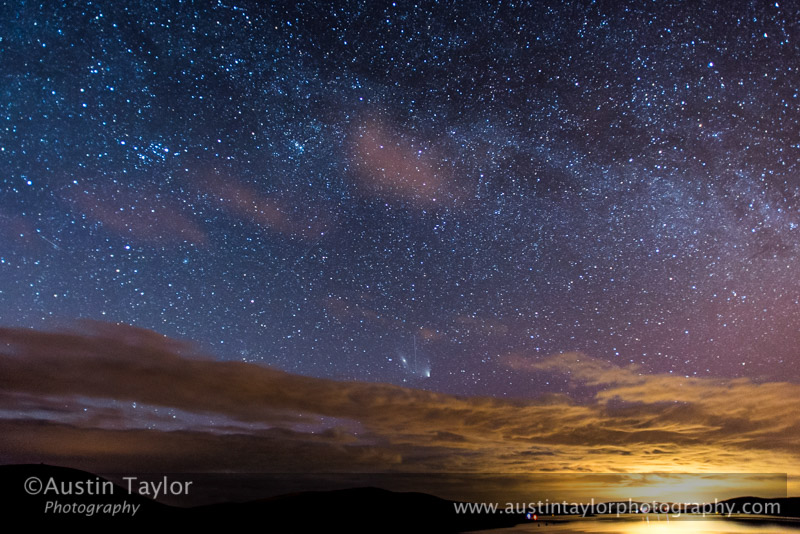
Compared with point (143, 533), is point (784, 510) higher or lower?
lower

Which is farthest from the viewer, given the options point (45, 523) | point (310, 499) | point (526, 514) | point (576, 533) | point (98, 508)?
point (526, 514)

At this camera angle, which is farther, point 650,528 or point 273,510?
point 273,510

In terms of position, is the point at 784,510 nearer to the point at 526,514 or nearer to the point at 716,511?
the point at 716,511

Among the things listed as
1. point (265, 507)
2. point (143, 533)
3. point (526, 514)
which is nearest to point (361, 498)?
point (265, 507)

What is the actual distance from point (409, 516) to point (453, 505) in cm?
3751

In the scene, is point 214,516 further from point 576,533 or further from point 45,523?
point 576,533

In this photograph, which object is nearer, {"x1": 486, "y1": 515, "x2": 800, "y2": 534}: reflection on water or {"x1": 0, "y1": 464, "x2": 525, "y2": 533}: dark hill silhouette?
{"x1": 486, "y1": 515, "x2": 800, "y2": 534}: reflection on water

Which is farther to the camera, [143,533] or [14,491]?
[143,533]

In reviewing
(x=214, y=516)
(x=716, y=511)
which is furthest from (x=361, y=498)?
(x=716, y=511)

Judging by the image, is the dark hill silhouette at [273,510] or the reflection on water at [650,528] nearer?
the reflection on water at [650,528]

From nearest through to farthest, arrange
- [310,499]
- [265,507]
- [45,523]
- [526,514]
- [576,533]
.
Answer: [576,533] → [45,523] → [265,507] → [310,499] → [526,514]

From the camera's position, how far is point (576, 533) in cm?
6512

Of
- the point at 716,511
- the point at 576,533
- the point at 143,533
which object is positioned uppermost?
the point at 576,533

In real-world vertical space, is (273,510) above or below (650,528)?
below
